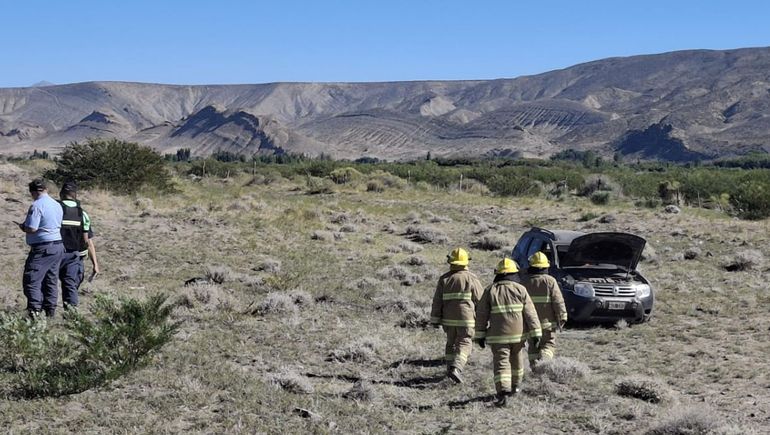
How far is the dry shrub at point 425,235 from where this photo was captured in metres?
24.3

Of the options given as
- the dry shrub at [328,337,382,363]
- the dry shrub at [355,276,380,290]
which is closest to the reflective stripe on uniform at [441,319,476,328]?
the dry shrub at [328,337,382,363]

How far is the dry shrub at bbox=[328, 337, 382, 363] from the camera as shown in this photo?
30.0 feet

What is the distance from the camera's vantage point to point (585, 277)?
11.6m

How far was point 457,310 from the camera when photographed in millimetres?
8125

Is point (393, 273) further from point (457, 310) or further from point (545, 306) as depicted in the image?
point (457, 310)

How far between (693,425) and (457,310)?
282 centimetres

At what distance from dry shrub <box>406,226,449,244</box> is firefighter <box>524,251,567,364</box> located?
15484 mm

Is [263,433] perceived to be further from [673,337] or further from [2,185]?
[2,185]

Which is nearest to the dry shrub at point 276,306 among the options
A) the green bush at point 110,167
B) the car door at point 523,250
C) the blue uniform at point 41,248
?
the blue uniform at point 41,248

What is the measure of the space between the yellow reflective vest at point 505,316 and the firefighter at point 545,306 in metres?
1.03

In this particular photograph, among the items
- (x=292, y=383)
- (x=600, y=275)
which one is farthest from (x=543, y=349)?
(x=600, y=275)

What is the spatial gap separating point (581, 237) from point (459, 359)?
4.69 m

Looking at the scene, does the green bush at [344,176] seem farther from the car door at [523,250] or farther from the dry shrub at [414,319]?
the dry shrub at [414,319]

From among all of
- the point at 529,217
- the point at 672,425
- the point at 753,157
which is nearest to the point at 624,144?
the point at 753,157
